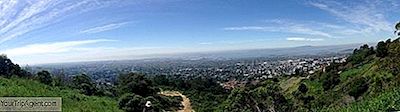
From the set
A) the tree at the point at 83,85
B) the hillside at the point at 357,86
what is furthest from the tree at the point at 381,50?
the tree at the point at 83,85

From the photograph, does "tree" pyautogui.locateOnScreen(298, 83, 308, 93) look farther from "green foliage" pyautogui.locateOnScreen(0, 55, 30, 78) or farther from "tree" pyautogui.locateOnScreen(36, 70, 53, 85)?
"green foliage" pyautogui.locateOnScreen(0, 55, 30, 78)

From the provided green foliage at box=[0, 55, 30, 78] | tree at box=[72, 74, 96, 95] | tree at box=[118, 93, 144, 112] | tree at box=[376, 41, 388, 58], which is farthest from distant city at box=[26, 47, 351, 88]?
tree at box=[118, 93, 144, 112]

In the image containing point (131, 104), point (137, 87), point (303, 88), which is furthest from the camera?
point (303, 88)

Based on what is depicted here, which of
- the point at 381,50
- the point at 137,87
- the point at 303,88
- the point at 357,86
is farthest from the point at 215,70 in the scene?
the point at 137,87

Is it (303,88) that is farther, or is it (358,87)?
(303,88)

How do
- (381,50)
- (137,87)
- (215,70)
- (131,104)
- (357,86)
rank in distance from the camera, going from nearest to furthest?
(131,104)
(137,87)
(357,86)
(381,50)
(215,70)

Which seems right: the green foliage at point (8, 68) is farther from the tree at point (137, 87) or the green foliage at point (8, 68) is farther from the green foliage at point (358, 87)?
the green foliage at point (358, 87)

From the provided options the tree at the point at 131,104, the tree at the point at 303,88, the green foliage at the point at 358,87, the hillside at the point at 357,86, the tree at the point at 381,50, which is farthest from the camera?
the tree at the point at 381,50

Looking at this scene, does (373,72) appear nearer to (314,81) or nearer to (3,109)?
(314,81)

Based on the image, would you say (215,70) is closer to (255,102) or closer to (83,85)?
(83,85)

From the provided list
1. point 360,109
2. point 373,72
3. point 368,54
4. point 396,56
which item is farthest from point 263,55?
point 360,109

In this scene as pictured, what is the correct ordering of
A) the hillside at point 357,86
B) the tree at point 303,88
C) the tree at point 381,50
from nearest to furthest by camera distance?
the hillside at point 357,86 < the tree at point 303,88 < the tree at point 381,50
